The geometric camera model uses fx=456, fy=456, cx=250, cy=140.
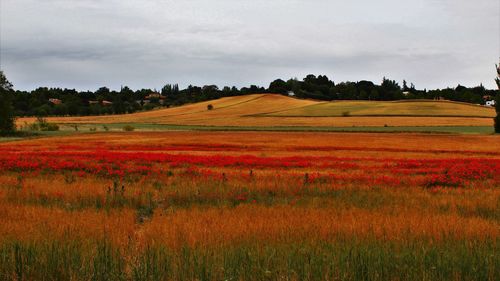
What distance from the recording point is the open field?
9850cm

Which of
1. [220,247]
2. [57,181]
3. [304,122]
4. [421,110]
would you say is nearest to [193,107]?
[304,122]

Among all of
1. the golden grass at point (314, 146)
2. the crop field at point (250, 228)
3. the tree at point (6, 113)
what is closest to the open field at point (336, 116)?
the tree at point (6, 113)

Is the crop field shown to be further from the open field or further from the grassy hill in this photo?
the grassy hill

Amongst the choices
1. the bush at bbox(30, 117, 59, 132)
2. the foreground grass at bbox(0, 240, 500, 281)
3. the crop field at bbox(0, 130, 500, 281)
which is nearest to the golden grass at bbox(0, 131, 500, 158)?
the crop field at bbox(0, 130, 500, 281)

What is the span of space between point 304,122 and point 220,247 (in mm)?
97000

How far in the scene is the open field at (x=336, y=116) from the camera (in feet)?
323

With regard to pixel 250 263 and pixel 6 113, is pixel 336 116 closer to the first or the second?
pixel 6 113

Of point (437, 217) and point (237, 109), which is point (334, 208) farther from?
point (237, 109)

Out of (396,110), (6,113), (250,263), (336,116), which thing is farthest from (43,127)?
(250,263)

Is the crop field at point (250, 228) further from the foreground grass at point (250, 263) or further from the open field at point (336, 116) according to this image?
the open field at point (336, 116)

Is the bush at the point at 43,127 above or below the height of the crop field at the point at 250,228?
below

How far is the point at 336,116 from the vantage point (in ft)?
378

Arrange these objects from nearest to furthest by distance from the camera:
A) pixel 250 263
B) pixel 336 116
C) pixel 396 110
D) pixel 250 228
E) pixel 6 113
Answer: pixel 250 263
pixel 250 228
pixel 6 113
pixel 336 116
pixel 396 110

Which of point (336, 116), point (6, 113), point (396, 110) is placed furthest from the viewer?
point (396, 110)
